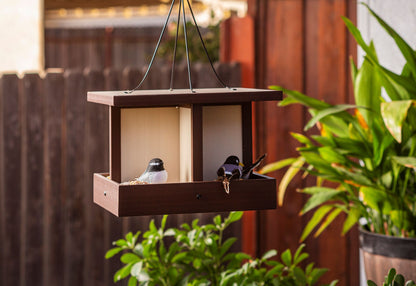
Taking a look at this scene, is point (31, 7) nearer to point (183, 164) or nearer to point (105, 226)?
point (105, 226)

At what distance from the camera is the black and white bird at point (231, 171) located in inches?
65.2

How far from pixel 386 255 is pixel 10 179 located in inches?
78.5

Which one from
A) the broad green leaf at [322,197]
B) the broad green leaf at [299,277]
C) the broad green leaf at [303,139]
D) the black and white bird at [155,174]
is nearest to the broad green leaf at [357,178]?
the broad green leaf at [322,197]

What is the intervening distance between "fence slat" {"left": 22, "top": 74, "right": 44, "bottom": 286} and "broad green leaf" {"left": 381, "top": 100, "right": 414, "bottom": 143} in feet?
6.26

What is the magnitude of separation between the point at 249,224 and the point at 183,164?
1777 millimetres

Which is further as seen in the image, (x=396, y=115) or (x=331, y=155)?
A: (x=331, y=155)

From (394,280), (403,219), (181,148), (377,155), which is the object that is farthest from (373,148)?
(181,148)

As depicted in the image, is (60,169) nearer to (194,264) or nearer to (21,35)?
(194,264)

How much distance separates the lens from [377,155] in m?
2.46

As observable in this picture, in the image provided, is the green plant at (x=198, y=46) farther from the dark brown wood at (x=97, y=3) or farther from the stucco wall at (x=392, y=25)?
the dark brown wood at (x=97, y=3)

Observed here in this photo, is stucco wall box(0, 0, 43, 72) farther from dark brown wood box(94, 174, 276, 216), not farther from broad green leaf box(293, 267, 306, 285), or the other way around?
dark brown wood box(94, 174, 276, 216)

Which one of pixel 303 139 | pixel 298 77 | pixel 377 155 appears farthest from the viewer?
pixel 298 77

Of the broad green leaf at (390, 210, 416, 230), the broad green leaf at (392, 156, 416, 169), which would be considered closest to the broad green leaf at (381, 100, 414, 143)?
the broad green leaf at (392, 156, 416, 169)

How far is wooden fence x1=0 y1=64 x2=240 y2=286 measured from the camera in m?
3.55
